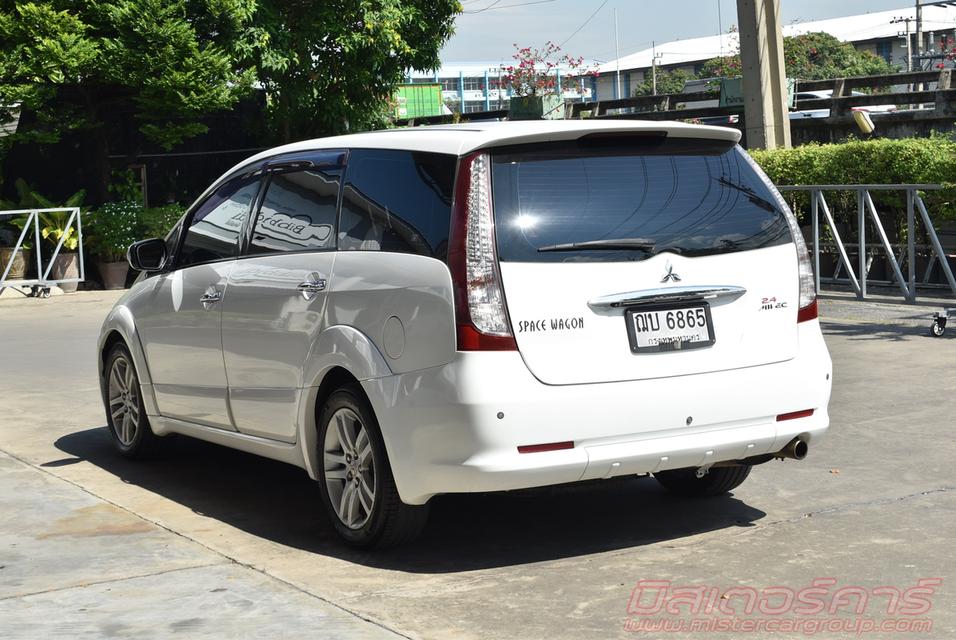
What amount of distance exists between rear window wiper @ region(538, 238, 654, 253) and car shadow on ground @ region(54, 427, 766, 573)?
3.00 feet

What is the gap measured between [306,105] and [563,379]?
20573 mm

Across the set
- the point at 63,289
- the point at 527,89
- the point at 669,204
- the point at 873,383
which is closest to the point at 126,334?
the point at 669,204

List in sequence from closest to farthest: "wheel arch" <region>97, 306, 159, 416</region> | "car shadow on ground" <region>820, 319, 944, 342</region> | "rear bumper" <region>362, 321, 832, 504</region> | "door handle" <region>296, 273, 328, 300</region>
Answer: "rear bumper" <region>362, 321, 832, 504</region>
"door handle" <region>296, 273, 328, 300</region>
"wheel arch" <region>97, 306, 159, 416</region>
"car shadow on ground" <region>820, 319, 944, 342</region>

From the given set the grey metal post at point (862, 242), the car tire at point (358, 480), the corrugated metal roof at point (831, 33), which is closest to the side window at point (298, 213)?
the car tire at point (358, 480)

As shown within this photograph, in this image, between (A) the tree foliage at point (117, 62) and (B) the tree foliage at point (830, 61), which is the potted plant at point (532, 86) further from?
(B) the tree foliage at point (830, 61)

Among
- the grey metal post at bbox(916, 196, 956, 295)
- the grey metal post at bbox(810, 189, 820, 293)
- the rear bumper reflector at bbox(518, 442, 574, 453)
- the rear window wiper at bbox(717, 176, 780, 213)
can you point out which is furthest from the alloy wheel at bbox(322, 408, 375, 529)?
the grey metal post at bbox(810, 189, 820, 293)

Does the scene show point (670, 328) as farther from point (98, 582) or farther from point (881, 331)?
point (881, 331)

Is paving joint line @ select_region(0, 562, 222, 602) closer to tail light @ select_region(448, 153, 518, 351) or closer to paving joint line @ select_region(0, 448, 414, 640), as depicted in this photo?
paving joint line @ select_region(0, 448, 414, 640)

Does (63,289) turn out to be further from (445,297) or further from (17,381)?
(445,297)

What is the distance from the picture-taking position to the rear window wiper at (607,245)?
5158 millimetres

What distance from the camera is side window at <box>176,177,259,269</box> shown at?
6.68 metres

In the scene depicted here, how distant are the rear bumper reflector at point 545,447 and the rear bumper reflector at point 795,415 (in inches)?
39.4

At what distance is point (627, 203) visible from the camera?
211 inches

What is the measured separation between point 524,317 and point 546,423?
0.40m
